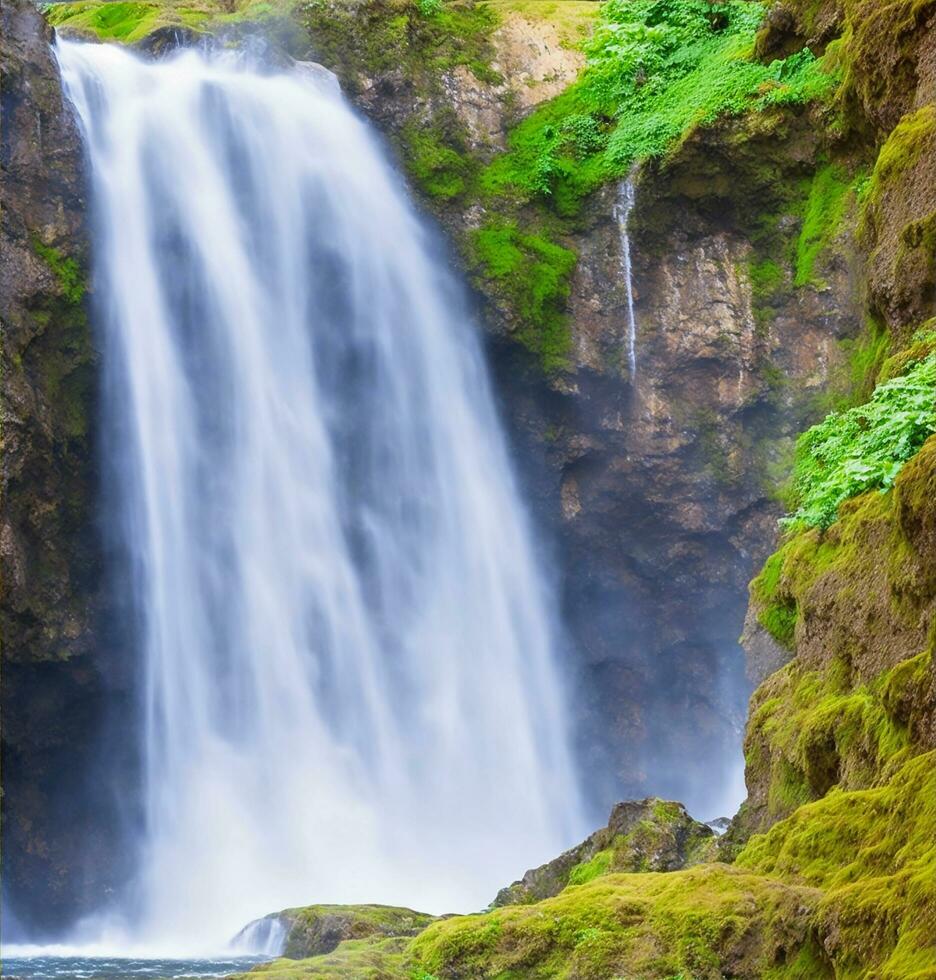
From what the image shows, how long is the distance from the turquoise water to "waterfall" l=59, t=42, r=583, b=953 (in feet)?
6.16

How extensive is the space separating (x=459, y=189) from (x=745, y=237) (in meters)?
5.25

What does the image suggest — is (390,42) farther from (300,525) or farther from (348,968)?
(348,968)

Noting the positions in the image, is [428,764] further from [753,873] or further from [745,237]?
[753,873]

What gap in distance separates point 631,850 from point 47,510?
10467 mm

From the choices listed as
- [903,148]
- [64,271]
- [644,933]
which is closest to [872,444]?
[903,148]

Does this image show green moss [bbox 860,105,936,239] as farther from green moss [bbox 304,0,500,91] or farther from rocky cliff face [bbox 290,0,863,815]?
green moss [bbox 304,0,500,91]

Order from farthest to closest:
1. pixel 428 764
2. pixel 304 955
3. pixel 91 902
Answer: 1. pixel 428 764
2. pixel 91 902
3. pixel 304 955

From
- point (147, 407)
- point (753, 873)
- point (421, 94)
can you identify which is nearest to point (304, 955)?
point (753, 873)

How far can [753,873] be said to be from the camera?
7.25 m

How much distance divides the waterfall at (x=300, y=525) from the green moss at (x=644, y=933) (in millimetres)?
10055

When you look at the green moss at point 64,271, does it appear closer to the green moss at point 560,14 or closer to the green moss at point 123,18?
the green moss at point 123,18

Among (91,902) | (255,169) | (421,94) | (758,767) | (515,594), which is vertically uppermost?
(421,94)

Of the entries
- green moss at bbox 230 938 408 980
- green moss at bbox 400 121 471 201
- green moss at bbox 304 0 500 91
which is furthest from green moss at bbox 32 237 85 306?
green moss at bbox 230 938 408 980

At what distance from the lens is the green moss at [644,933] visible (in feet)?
20.7
